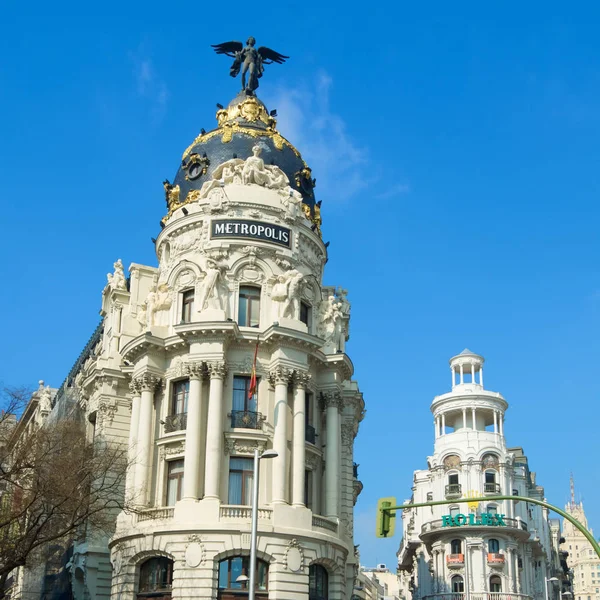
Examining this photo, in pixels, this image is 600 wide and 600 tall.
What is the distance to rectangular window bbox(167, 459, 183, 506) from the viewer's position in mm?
48188

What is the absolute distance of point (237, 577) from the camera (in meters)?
45.1

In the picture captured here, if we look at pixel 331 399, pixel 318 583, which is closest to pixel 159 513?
pixel 318 583

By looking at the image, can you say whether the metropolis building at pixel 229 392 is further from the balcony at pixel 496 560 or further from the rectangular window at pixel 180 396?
the balcony at pixel 496 560

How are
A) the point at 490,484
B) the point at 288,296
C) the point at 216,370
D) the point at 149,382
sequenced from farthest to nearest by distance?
the point at 490,484 → the point at 288,296 → the point at 149,382 → the point at 216,370

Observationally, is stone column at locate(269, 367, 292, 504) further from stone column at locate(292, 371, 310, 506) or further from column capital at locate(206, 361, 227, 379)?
column capital at locate(206, 361, 227, 379)

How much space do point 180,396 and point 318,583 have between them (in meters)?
12.1

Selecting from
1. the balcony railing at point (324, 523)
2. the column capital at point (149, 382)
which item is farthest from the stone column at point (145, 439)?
the balcony railing at point (324, 523)

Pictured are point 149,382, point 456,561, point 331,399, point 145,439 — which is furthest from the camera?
point 456,561

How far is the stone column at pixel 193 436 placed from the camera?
46.5 meters

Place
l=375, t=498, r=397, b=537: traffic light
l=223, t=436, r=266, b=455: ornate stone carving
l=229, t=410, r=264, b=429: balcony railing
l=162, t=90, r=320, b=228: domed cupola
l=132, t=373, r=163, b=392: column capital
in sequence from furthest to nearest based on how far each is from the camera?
1. l=162, t=90, r=320, b=228: domed cupola
2. l=132, t=373, r=163, b=392: column capital
3. l=229, t=410, r=264, b=429: balcony railing
4. l=223, t=436, r=266, b=455: ornate stone carving
5. l=375, t=498, r=397, b=537: traffic light

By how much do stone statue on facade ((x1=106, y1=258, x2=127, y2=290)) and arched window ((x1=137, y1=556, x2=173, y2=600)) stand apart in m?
18.5

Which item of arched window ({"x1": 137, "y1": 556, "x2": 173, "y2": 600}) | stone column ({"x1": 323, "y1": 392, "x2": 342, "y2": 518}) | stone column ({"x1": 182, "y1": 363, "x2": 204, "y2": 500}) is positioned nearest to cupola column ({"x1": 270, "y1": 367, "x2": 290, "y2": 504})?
stone column ({"x1": 182, "y1": 363, "x2": 204, "y2": 500})

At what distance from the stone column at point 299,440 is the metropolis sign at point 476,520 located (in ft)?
113

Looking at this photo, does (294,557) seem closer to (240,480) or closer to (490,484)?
(240,480)
